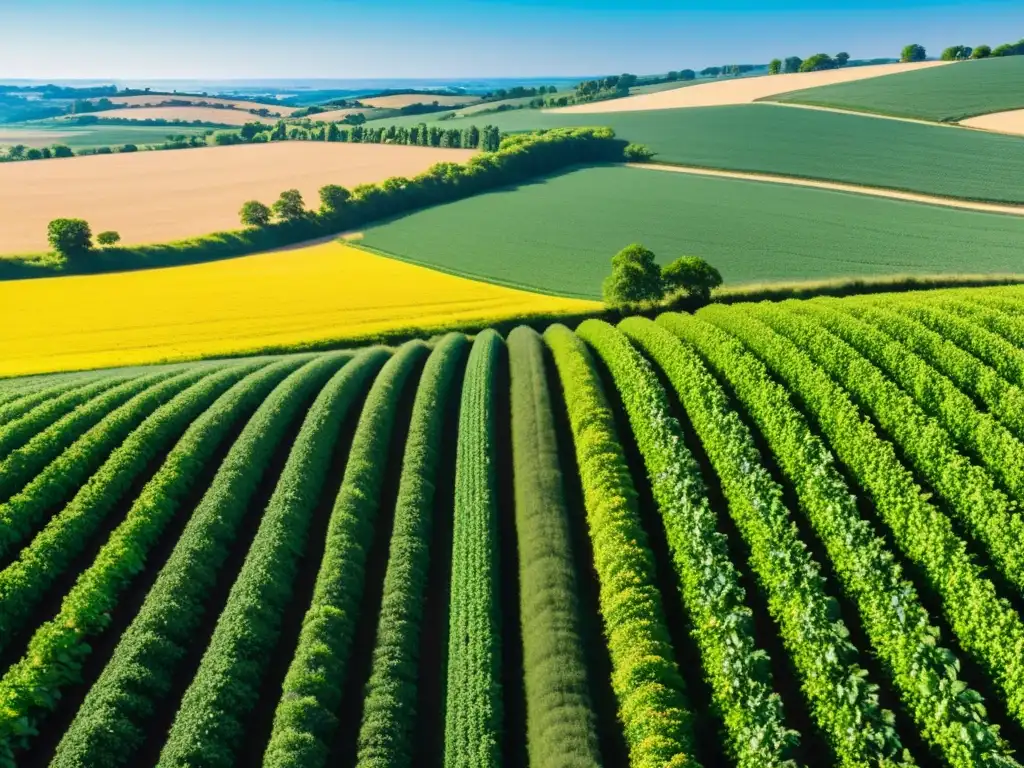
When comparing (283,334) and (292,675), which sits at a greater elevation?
(283,334)

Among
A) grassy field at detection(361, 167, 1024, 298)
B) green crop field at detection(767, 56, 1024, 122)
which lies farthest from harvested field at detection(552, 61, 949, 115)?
grassy field at detection(361, 167, 1024, 298)

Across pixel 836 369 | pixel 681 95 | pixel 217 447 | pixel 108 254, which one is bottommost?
pixel 217 447

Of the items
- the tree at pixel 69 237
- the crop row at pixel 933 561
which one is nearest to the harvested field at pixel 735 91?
the tree at pixel 69 237

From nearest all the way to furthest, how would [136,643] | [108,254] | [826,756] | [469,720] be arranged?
[826,756], [469,720], [136,643], [108,254]

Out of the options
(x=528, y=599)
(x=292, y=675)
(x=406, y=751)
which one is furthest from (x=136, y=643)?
(x=528, y=599)

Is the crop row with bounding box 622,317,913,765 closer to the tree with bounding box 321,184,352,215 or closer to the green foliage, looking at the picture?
the tree with bounding box 321,184,352,215

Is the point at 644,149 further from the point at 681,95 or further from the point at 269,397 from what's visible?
the point at 269,397
